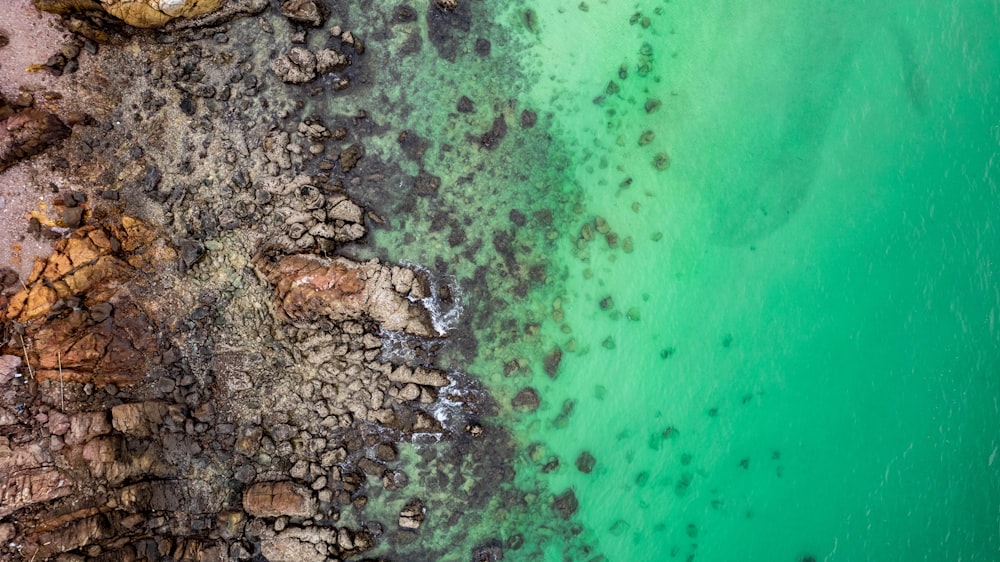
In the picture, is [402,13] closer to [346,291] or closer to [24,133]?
[346,291]

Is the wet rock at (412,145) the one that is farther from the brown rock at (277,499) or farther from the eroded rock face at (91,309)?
the brown rock at (277,499)

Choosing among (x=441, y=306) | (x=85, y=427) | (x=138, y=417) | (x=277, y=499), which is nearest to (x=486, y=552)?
(x=277, y=499)

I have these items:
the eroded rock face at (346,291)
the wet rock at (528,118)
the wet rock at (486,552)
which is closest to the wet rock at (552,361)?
the eroded rock face at (346,291)

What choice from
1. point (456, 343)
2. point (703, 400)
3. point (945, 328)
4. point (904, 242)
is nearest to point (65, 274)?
point (456, 343)

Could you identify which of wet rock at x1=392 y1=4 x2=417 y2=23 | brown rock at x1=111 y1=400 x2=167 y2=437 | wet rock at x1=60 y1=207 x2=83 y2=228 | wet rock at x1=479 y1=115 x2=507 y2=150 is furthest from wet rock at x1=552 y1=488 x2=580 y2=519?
wet rock at x1=60 y1=207 x2=83 y2=228

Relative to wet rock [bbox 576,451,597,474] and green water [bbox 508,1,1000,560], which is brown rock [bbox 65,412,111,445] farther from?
wet rock [bbox 576,451,597,474]

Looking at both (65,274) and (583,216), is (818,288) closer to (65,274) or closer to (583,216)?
(583,216)
